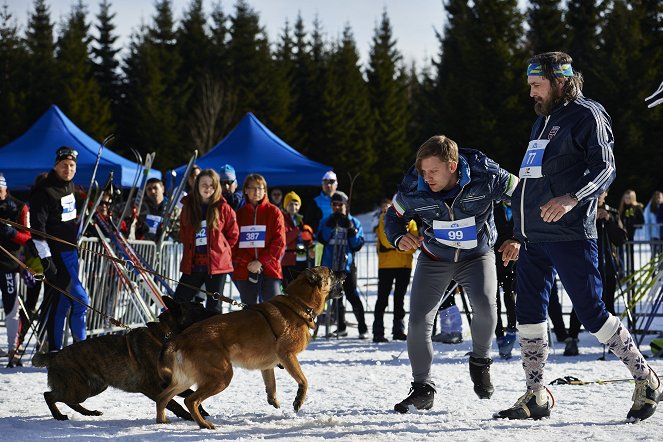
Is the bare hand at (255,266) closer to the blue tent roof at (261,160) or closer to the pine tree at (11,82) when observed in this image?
the blue tent roof at (261,160)

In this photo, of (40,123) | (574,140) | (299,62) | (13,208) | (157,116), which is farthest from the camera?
(299,62)

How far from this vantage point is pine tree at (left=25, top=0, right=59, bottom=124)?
36719 millimetres

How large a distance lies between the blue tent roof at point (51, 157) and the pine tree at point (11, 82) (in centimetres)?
2166

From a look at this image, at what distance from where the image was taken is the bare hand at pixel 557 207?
3844mm

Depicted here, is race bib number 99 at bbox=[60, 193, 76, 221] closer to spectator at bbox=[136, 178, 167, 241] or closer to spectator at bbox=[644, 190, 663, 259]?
spectator at bbox=[136, 178, 167, 241]

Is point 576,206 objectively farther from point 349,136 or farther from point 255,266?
point 349,136

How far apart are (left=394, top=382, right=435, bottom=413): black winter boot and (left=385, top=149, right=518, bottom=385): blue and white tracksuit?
0.04 m

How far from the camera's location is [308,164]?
1596 cm

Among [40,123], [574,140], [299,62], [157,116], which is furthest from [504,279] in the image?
[299,62]

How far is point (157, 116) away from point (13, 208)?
30.7 meters

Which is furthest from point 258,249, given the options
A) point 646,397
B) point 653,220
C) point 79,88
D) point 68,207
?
point 79,88

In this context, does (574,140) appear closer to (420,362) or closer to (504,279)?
(420,362)

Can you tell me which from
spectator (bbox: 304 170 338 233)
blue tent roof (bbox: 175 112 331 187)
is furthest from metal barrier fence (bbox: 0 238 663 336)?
blue tent roof (bbox: 175 112 331 187)

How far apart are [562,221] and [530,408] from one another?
1038 mm
